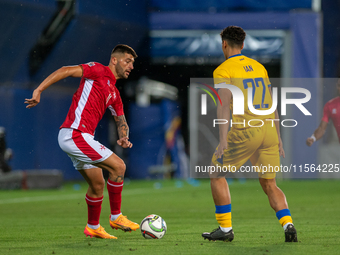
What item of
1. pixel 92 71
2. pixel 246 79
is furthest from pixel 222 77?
pixel 92 71

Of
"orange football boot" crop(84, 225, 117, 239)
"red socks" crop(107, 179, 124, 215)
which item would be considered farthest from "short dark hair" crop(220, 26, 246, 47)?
"orange football boot" crop(84, 225, 117, 239)

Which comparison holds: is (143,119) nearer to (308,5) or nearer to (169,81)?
(169,81)

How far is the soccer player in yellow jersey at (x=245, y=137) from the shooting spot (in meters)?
5.14

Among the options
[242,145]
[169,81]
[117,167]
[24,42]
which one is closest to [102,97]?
→ [117,167]

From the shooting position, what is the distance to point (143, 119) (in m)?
18.3

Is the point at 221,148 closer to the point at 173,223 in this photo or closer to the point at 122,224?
the point at 122,224

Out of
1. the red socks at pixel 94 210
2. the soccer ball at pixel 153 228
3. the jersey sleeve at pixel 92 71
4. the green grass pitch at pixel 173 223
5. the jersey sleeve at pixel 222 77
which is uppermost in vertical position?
the jersey sleeve at pixel 92 71

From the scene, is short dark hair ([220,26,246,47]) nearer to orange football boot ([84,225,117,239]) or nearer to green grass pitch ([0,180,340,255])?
green grass pitch ([0,180,340,255])

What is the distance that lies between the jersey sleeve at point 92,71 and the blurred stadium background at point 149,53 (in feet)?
30.7

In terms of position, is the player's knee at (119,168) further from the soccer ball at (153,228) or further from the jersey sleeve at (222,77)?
the jersey sleeve at (222,77)

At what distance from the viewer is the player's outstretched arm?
5.09m

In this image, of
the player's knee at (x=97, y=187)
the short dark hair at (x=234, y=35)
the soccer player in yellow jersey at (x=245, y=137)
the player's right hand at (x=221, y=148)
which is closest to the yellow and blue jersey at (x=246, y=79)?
the soccer player in yellow jersey at (x=245, y=137)

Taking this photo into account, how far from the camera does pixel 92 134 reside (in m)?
5.66

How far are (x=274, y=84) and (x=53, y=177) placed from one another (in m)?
7.74
